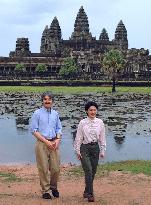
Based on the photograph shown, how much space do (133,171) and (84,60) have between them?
10027cm

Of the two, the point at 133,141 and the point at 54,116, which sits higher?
the point at 54,116

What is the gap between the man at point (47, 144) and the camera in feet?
33.9

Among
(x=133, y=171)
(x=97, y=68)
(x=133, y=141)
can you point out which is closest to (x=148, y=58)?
(x=97, y=68)

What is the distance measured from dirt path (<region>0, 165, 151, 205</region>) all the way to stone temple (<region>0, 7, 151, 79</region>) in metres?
81.6

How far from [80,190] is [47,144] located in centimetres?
197

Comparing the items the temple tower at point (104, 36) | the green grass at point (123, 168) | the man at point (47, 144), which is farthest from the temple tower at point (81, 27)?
the man at point (47, 144)

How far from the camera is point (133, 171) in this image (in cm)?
1439

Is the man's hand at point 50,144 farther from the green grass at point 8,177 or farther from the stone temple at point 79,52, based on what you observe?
the stone temple at point 79,52

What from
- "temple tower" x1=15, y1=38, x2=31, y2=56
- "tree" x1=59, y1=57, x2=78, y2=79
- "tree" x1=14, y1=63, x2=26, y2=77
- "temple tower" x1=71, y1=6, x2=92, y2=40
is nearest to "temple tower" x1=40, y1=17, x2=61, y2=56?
"temple tower" x1=71, y1=6, x2=92, y2=40

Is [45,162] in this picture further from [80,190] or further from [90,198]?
[80,190]

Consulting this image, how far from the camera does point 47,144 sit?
10258 millimetres

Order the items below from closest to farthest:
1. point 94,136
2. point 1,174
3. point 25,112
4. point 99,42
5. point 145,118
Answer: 1. point 94,136
2. point 1,174
3. point 145,118
4. point 25,112
5. point 99,42

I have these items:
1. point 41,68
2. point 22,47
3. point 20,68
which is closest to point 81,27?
point 22,47

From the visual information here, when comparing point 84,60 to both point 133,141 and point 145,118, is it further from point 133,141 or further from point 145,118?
point 133,141
